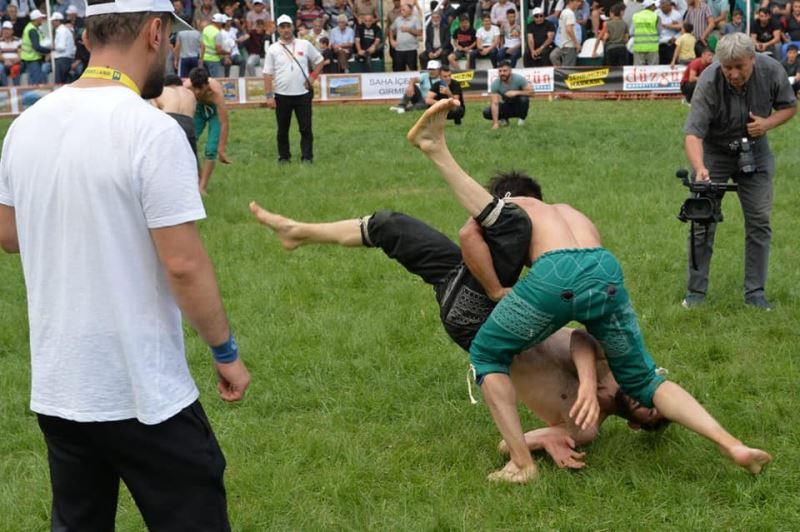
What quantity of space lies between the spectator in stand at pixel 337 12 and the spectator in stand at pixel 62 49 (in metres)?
6.49

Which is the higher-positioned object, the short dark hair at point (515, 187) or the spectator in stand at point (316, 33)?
the spectator in stand at point (316, 33)

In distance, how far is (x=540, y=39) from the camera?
1009 inches

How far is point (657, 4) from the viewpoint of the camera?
2505cm

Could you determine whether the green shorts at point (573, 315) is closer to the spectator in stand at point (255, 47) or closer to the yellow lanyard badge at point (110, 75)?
the yellow lanyard badge at point (110, 75)

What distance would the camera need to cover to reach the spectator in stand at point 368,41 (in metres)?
27.2

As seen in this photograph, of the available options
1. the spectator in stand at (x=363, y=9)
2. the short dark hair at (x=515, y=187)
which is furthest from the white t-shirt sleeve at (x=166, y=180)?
the spectator in stand at (x=363, y=9)

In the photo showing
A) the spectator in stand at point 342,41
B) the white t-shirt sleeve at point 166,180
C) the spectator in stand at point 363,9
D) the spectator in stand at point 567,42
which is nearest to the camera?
the white t-shirt sleeve at point 166,180

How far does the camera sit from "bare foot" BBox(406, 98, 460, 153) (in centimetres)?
472

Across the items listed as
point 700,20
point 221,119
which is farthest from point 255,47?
point 221,119

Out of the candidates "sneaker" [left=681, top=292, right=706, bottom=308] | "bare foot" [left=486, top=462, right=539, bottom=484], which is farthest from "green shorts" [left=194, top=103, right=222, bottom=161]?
"bare foot" [left=486, top=462, right=539, bottom=484]

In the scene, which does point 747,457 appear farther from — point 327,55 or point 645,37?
point 327,55

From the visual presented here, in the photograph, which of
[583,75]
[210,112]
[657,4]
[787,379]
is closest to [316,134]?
[210,112]

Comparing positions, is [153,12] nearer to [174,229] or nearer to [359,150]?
[174,229]

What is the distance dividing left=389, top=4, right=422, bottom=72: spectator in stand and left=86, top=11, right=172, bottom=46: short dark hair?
23845mm
